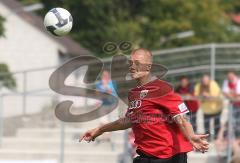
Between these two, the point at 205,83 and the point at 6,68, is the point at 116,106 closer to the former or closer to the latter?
the point at 205,83

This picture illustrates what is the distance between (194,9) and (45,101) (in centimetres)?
2431

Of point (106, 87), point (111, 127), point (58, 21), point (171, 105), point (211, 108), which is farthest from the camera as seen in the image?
point (106, 87)

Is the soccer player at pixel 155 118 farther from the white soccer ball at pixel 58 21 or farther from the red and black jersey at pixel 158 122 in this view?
the white soccer ball at pixel 58 21

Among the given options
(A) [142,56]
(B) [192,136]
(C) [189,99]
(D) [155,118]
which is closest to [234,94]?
(C) [189,99]

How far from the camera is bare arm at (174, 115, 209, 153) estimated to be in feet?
26.2

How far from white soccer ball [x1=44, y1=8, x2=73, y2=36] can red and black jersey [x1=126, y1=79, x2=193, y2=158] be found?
8.27 feet

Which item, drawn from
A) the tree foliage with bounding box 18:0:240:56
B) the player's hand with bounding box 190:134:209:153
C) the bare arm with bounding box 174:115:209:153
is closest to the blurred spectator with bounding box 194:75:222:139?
the bare arm with bounding box 174:115:209:153

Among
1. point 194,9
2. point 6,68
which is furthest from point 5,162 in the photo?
point 194,9

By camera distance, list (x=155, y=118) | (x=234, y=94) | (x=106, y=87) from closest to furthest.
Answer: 1. (x=155, y=118)
2. (x=234, y=94)
3. (x=106, y=87)

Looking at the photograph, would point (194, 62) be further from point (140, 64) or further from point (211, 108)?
point (140, 64)

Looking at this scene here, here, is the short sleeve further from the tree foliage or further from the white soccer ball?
the tree foliage

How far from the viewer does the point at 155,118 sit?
851 centimetres

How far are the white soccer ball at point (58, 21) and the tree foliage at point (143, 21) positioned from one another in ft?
77.5

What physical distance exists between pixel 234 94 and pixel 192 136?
770cm
